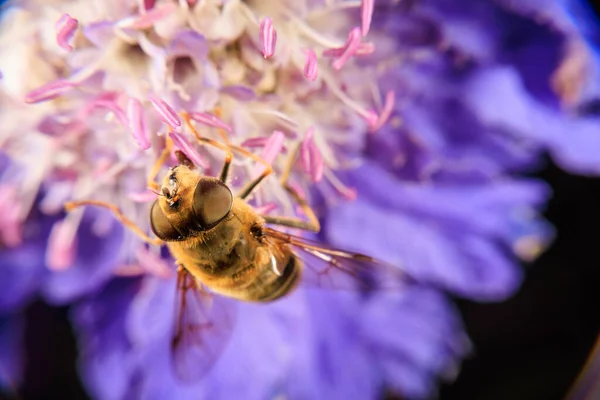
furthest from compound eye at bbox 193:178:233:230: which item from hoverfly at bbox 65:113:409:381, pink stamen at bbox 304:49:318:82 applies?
pink stamen at bbox 304:49:318:82

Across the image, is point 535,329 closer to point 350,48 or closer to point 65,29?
point 350,48

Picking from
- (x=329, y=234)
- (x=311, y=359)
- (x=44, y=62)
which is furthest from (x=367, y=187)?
(x=44, y=62)

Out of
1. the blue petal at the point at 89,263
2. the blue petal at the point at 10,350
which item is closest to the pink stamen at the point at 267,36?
the blue petal at the point at 89,263

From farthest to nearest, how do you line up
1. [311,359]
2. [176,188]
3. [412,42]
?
[311,359] → [412,42] → [176,188]

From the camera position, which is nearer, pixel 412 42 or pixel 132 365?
pixel 412 42

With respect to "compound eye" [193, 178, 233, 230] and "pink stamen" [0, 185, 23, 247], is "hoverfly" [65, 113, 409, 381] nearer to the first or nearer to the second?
"compound eye" [193, 178, 233, 230]

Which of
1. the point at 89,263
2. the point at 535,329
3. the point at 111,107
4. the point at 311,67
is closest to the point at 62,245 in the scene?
the point at 89,263

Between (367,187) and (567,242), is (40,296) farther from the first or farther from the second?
(567,242)
